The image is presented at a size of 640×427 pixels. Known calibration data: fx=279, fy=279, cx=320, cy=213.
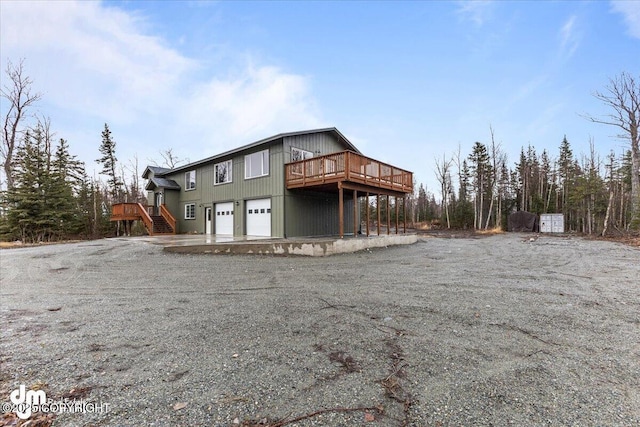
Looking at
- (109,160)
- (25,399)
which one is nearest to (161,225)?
(109,160)

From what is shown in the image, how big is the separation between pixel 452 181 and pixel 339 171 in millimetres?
28932

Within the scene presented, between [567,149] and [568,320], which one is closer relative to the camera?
[568,320]

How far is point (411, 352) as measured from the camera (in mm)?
2740

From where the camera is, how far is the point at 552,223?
24.2 m

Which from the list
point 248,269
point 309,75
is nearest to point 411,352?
point 248,269

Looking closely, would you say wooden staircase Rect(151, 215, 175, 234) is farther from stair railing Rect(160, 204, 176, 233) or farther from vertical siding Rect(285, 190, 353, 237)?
vertical siding Rect(285, 190, 353, 237)

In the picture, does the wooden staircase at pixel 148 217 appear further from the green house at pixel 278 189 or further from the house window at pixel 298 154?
the house window at pixel 298 154

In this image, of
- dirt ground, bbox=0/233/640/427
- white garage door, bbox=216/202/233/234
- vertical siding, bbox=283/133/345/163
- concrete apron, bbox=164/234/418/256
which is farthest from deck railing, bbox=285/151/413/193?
dirt ground, bbox=0/233/640/427

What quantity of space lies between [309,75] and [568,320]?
53.1 feet

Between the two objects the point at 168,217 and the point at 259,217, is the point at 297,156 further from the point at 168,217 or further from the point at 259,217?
the point at 168,217

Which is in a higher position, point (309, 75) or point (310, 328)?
point (309, 75)

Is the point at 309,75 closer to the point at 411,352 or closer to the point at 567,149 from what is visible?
the point at 411,352

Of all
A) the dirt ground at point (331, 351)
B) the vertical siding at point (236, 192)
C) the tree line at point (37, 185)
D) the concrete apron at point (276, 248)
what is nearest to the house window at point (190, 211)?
the vertical siding at point (236, 192)

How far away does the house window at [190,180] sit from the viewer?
18991 millimetres
